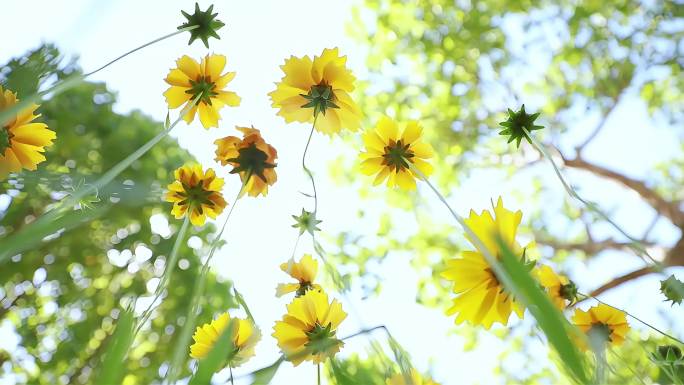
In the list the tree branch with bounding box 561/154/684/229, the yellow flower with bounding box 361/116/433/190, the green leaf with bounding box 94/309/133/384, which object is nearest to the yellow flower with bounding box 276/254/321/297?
the yellow flower with bounding box 361/116/433/190

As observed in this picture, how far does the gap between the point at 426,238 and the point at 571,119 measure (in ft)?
2.95

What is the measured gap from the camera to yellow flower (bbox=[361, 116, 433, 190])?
53 cm

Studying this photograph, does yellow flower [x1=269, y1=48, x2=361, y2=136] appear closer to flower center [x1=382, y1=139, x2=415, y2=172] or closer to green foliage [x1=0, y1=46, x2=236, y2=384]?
flower center [x1=382, y1=139, x2=415, y2=172]

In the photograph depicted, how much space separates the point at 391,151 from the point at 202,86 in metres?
0.19

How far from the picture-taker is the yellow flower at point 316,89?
486mm

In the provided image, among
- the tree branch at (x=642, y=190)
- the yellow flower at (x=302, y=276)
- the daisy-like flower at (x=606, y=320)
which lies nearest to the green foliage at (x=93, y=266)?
the yellow flower at (x=302, y=276)

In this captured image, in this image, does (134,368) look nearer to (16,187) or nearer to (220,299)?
(220,299)

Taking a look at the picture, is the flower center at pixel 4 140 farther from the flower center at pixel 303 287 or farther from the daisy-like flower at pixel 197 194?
the flower center at pixel 303 287

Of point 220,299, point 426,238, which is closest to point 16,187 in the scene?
point 220,299

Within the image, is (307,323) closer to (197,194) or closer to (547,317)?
(197,194)

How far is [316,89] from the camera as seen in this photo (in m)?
0.49

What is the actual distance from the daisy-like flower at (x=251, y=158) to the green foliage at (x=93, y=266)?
1.28 meters

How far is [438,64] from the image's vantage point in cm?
256

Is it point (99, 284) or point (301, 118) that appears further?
point (99, 284)
